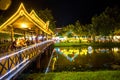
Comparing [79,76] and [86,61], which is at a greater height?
[79,76]

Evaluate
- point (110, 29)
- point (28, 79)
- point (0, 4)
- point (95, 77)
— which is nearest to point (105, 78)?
point (95, 77)

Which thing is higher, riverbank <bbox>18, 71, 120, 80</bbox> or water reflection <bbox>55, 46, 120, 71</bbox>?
riverbank <bbox>18, 71, 120, 80</bbox>

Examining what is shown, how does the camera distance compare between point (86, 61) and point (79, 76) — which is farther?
point (86, 61)

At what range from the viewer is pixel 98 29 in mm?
82750

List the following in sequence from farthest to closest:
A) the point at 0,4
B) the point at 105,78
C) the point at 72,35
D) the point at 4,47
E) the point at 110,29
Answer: the point at 72,35 < the point at 110,29 < the point at 4,47 < the point at 105,78 < the point at 0,4

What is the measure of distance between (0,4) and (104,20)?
236 ft

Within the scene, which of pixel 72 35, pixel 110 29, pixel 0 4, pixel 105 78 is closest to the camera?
pixel 0 4

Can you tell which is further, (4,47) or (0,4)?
(4,47)

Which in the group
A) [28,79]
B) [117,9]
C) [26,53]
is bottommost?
[28,79]

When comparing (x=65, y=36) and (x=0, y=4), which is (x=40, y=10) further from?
(x=0, y=4)

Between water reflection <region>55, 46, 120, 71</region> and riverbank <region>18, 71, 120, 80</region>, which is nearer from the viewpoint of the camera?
riverbank <region>18, 71, 120, 80</region>

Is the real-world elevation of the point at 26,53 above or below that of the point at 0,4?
below

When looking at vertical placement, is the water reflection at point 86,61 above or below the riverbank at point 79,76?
below

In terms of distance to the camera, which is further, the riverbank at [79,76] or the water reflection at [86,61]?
the water reflection at [86,61]
